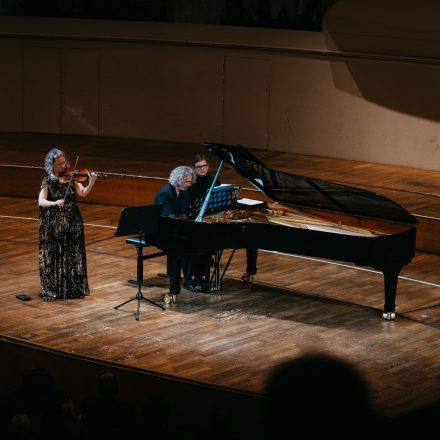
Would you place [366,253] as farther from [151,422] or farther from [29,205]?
[29,205]

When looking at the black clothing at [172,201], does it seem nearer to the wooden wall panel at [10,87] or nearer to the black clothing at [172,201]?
the black clothing at [172,201]

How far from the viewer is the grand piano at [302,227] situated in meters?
5.95

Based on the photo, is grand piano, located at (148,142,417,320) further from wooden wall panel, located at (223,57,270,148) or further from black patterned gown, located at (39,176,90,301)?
wooden wall panel, located at (223,57,270,148)

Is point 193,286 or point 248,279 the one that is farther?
point 248,279

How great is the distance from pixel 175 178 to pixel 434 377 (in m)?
2.21

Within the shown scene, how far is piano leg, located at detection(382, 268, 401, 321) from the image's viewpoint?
6078 mm

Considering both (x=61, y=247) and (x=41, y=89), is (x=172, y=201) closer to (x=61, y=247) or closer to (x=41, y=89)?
(x=61, y=247)

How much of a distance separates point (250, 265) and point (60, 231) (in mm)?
1492

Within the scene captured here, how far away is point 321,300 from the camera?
6895mm

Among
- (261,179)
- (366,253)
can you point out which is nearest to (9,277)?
(261,179)

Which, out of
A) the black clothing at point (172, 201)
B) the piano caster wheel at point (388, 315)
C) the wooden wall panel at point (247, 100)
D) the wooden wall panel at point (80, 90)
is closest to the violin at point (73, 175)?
the black clothing at point (172, 201)

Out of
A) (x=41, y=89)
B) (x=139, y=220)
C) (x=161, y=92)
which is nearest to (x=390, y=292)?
(x=139, y=220)

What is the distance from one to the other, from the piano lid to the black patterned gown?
102 centimetres

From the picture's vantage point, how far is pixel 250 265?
719 cm
